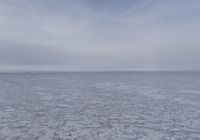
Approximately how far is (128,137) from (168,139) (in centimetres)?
102

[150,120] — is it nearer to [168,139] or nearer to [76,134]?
[168,139]

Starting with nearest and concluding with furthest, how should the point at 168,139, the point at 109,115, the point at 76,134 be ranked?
the point at 168,139 → the point at 76,134 → the point at 109,115

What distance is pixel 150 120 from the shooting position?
5641 millimetres

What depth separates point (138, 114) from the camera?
21.1ft

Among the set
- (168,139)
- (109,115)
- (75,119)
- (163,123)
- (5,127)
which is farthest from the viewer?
(109,115)

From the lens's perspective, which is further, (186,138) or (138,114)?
(138,114)

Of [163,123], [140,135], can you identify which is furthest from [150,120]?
[140,135]

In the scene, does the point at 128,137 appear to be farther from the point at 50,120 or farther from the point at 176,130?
the point at 50,120

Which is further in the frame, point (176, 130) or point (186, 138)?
point (176, 130)

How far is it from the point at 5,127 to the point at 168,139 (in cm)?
470

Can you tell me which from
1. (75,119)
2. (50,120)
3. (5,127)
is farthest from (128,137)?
(5,127)

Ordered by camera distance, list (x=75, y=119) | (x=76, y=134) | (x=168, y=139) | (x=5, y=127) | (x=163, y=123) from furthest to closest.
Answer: (x=75, y=119), (x=163, y=123), (x=5, y=127), (x=76, y=134), (x=168, y=139)

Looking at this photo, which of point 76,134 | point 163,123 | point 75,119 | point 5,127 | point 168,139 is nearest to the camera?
point 168,139

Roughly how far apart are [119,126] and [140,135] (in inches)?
33.3
